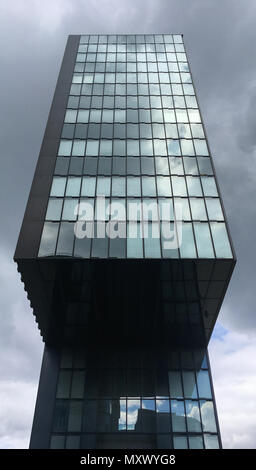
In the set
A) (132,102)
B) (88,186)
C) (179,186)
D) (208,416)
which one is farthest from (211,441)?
(132,102)

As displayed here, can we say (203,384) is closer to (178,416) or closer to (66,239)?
(178,416)

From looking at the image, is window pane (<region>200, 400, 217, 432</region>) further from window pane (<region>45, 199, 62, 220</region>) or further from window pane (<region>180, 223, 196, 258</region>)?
window pane (<region>45, 199, 62, 220</region>)

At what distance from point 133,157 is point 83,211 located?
7555 millimetres

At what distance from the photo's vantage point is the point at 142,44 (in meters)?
48.3

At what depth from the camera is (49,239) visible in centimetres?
2484

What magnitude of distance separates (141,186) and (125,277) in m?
7.55

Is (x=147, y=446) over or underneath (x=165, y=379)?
underneath

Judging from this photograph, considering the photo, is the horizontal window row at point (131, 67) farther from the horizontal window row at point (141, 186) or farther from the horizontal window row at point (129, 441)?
the horizontal window row at point (129, 441)

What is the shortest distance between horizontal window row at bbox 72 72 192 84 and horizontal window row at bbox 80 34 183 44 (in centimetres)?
927

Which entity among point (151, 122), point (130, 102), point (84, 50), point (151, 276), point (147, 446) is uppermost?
point (84, 50)

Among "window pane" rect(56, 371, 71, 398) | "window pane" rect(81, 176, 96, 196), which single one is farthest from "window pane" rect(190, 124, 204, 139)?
"window pane" rect(56, 371, 71, 398)

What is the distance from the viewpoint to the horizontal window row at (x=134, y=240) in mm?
24078
